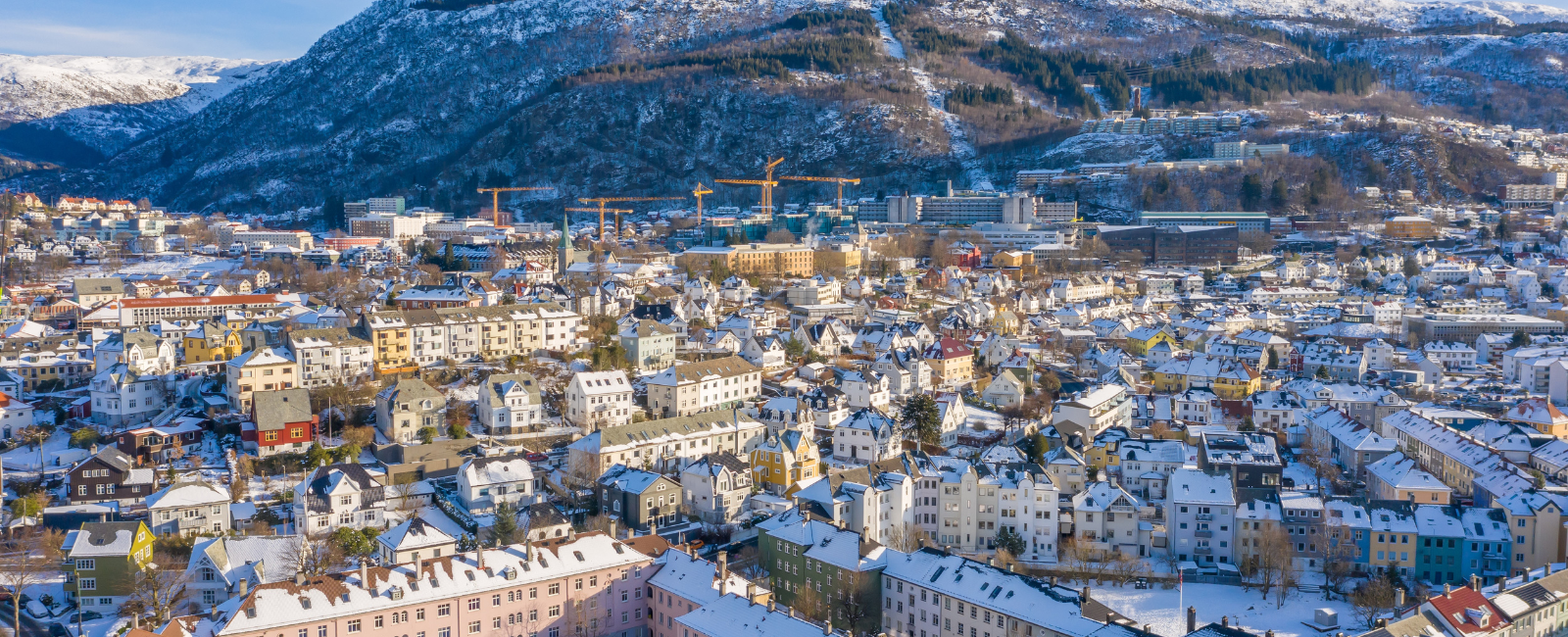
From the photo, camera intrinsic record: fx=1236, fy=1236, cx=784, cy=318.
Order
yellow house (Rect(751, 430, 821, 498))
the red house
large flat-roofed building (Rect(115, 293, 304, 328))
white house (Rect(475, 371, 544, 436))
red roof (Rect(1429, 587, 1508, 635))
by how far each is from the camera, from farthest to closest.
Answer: large flat-roofed building (Rect(115, 293, 304, 328)), white house (Rect(475, 371, 544, 436)), the red house, yellow house (Rect(751, 430, 821, 498)), red roof (Rect(1429, 587, 1508, 635))

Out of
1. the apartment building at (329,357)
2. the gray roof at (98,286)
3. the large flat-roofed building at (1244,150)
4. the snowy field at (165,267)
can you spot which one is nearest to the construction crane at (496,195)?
the snowy field at (165,267)

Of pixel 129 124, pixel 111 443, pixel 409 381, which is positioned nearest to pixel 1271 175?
pixel 409 381

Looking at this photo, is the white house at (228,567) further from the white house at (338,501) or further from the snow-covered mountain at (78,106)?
the snow-covered mountain at (78,106)

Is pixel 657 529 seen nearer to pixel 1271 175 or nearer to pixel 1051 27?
pixel 1271 175

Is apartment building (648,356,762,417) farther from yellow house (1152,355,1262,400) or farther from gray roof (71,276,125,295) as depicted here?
gray roof (71,276,125,295)

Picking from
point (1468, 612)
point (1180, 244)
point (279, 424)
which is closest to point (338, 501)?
point (279, 424)

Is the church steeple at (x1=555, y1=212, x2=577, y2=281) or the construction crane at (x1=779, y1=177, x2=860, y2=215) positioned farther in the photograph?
the construction crane at (x1=779, y1=177, x2=860, y2=215)

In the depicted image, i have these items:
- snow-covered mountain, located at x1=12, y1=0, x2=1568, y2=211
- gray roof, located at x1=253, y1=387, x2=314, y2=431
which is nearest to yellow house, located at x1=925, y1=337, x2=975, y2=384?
gray roof, located at x1=253, y1=387, x2=314, y2=431

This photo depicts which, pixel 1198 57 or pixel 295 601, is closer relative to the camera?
pixel 295 601

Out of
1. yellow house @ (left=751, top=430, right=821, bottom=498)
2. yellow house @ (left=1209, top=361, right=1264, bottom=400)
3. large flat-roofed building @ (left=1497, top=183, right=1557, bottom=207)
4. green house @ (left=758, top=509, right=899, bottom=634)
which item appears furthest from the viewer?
large flat-roofed building @ (left=1497, top=183, right=1557, bottom=207)
